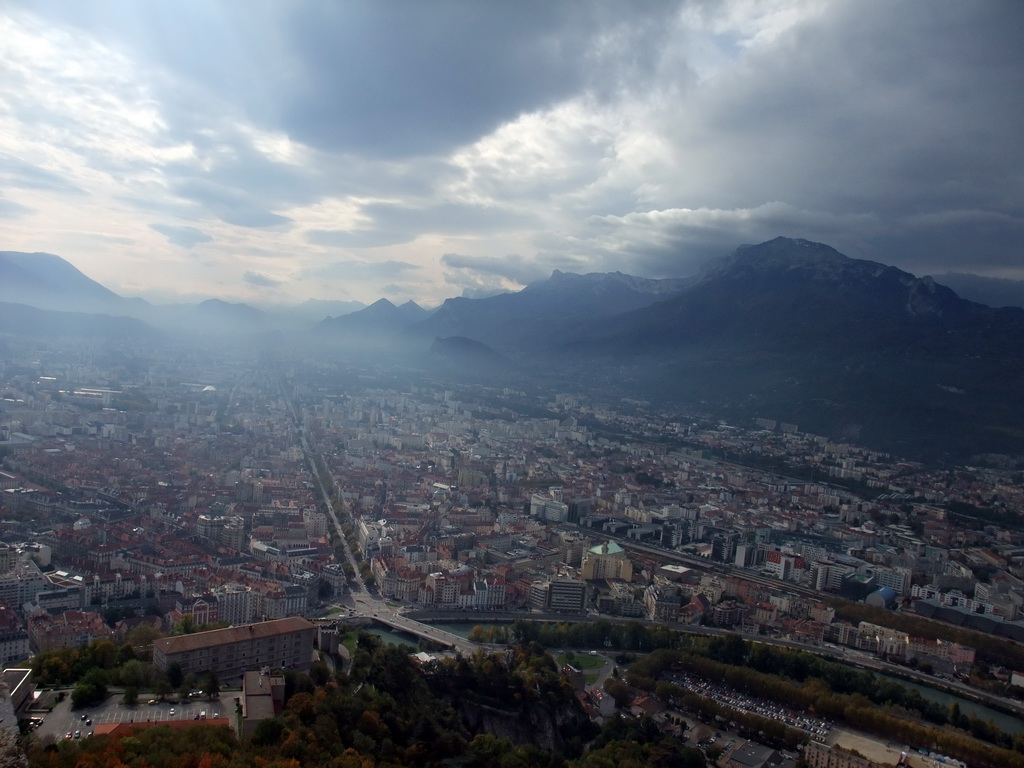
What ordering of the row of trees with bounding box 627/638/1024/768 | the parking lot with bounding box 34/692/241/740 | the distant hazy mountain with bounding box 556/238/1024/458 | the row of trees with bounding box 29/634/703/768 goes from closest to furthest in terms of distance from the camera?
the row of trees with bounding box 29/634/703/768
the parking lot with bounding box 34/692/241/740
the row of trees with bounding box 627/638/1024/768
the distant hazy mountain with bounding box 556/238/1024/458

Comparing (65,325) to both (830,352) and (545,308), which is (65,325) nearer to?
(545,308)

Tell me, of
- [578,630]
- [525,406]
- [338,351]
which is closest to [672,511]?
[578,630]

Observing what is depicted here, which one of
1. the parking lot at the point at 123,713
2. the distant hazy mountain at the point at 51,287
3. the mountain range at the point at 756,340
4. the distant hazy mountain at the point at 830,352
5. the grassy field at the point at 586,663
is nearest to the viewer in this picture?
the parking lot at the point at 123,713

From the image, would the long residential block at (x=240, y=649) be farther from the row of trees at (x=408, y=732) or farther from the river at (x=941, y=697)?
the river at (x=941, y=697)

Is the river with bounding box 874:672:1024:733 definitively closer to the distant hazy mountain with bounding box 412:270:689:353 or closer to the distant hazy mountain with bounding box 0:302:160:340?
the distant hazy mountain with bounding box 0:302:160:340

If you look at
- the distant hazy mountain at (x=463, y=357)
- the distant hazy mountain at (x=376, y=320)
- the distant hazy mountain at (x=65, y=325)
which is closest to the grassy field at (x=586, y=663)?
the distant hazy mountain at (x=65, y=325)

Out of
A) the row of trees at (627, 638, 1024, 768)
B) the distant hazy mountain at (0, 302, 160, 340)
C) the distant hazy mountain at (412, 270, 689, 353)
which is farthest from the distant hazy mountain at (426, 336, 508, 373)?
the row of trees at (627, 638, 1024, 768)

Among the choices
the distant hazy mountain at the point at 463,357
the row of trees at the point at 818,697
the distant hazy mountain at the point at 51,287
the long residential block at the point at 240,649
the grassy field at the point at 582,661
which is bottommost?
the grassy field at the point at 582,661
